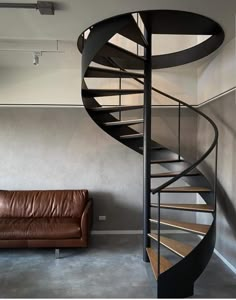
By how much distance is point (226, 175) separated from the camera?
352 centimetres

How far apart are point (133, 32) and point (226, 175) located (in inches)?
83.0

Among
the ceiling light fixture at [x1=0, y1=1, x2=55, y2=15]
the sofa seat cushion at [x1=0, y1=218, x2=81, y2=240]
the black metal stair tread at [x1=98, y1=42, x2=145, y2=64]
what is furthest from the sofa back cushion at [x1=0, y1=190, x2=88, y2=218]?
the ceiling light fixture at [x1=0, y1=1, x2=55, y2=15]

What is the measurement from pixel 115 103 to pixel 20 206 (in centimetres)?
230

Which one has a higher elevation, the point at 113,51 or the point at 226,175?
the point at 113,51

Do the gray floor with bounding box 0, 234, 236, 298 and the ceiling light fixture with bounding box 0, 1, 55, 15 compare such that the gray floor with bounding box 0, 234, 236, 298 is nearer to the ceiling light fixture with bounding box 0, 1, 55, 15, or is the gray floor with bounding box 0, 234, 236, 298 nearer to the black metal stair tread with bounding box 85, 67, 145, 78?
the black metal stair tread with bounding box 85, 67, 145, 78

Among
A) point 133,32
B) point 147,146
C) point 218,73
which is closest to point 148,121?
point 147,146

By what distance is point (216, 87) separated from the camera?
3.86 meters

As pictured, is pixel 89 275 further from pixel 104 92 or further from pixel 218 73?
pixel 218 73

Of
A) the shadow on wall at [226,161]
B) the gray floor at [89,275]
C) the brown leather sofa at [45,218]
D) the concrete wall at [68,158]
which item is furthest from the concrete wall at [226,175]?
the brown leather sofa at [45,218]

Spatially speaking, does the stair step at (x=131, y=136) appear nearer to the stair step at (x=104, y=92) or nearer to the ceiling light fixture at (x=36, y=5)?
the stair step at (x=104, y=92)

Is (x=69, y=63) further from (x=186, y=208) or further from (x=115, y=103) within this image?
(x=186, y=208)

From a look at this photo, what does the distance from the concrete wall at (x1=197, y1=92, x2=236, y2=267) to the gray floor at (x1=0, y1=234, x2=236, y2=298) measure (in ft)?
0.99

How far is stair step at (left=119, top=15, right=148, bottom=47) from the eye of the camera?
2.81 metres

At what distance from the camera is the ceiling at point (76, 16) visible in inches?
96.6
